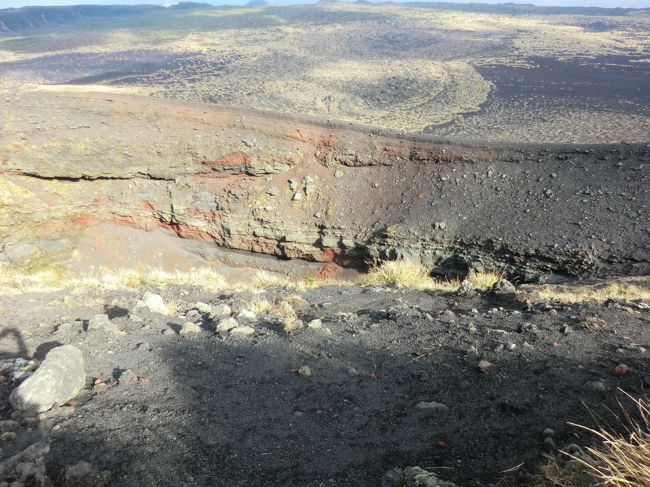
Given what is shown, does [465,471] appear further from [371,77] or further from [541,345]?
[371,77]

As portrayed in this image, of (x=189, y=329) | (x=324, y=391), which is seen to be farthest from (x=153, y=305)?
(x=324, y=391)

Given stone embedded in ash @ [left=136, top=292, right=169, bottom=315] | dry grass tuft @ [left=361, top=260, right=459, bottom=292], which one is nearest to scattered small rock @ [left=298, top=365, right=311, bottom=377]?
stone embedded in ash @ [left=136, top=292, right=169, bottom=315]

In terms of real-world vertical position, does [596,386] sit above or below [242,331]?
above

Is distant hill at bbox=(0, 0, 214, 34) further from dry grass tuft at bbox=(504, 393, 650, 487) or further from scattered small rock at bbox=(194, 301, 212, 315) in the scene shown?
dry grass tuft at bbox=(504, 393, 650, 487)

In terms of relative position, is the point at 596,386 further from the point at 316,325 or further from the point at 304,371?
the point at 316,325

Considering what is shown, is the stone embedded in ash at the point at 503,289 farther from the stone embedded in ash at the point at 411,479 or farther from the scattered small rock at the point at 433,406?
the stone embedded in ash at the point at 411,479

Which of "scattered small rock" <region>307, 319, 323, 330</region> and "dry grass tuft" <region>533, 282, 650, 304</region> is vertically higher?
"scattered small rock" <region>307, 319, 323, 330</region>

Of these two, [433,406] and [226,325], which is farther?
[226,325]
